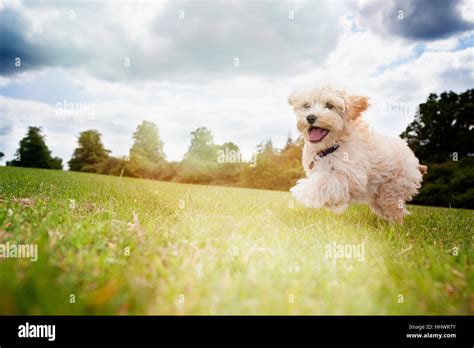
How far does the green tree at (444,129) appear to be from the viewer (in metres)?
25.1

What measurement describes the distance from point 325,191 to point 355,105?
1362mm

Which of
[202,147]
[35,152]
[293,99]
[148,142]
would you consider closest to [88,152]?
[148,142]

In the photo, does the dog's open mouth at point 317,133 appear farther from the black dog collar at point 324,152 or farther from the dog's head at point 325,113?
the black dog collar at point 324,152

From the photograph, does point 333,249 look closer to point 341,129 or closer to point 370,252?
point 370,252

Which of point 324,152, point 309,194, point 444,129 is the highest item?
point 444,129

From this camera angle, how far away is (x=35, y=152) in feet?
146

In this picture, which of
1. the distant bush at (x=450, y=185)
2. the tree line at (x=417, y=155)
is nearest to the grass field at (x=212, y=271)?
the tree line at (x=417, y=155)

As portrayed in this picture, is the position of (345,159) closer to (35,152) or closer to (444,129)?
(444,129)

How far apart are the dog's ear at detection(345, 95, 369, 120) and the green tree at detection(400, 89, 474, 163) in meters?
23.7

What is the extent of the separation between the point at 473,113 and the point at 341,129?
26.5m

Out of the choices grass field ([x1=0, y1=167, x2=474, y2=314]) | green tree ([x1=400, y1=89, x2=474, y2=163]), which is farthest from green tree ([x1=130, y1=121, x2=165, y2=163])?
grass field ([x1=0, y1=167, x2=474, y2=314])
